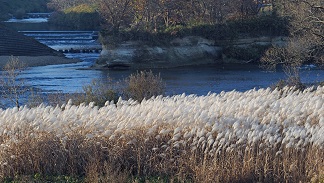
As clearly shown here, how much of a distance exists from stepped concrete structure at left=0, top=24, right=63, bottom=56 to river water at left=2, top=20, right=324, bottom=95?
7.82 meters

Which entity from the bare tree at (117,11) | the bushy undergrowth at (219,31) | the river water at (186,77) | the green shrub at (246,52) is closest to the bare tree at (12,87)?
the river water at (186,77)

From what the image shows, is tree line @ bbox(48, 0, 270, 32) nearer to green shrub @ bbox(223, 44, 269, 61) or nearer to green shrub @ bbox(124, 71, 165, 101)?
green shrub @ bbox(223, 44, 269, 61)

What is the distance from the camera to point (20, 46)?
72.8m

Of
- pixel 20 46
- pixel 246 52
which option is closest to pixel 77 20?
pixel 20 46

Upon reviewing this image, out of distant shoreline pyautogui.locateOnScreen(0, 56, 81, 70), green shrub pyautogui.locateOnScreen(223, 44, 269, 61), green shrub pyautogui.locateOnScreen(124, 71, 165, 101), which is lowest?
distant shoreline pyautogui.locateOnScreen(0, 56, 81, 70)

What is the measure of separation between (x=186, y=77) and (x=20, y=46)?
3064 centimetres

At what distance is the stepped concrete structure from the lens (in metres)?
70.2

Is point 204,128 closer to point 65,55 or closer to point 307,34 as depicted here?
point 307,34

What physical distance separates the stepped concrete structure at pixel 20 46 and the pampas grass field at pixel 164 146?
192 ft

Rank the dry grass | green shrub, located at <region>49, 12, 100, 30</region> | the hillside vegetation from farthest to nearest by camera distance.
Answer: the hillside vegetation, green shrub, located at <region>49, 12, 100, 30</region>, the dry grass

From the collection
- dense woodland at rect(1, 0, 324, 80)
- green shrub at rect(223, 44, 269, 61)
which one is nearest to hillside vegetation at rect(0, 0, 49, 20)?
dense woodland at rect(1, 0, 324, 80)

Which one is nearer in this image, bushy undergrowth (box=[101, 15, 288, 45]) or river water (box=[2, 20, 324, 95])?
river water (box=[2, 20, 324, 95])

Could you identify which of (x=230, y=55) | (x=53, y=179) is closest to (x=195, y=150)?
(x=53, y=179)

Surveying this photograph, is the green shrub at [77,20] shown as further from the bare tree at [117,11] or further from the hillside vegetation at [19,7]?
the bare tree at [117,11]
